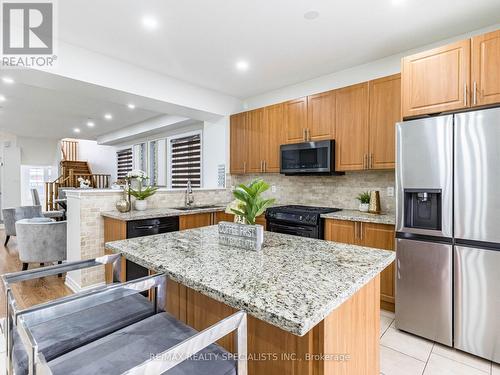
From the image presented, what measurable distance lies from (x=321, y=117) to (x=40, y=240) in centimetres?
409

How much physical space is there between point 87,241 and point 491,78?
4163mm

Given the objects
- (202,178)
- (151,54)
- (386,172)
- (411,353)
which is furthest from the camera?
(202,178)

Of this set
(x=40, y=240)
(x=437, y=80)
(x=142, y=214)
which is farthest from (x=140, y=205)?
(x=437, y=80)

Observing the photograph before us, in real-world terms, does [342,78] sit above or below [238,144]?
above

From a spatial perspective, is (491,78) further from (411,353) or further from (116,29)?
(116,29)

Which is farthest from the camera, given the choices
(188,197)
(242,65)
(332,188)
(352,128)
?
(188,197)

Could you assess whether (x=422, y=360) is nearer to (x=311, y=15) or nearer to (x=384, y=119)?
(x=384, y=119)

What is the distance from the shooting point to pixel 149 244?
1643 millimetres

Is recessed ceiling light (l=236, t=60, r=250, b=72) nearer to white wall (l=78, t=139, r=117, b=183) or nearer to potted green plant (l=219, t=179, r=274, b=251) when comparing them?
potted green plant (l=219, t=179, r=274, b=251)

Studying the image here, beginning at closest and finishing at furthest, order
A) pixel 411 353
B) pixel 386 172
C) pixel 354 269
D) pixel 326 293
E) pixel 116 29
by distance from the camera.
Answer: pixel 326 293 → pixel 354 269 → pixel 411 353 → pixel 116 29 → pixel 386 172

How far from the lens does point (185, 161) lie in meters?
6.01

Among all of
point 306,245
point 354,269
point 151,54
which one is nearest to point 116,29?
point 151,54

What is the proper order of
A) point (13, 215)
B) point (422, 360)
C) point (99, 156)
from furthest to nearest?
point (99, 156) → point (13, 215) → point (422, 360)

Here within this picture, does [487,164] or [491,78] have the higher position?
[491,78]
